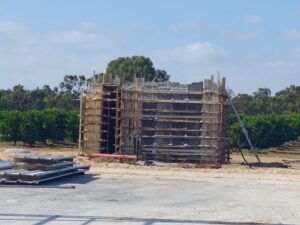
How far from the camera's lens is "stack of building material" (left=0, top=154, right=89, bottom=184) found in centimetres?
1970

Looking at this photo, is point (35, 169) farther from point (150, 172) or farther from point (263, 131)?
point (263, 131)

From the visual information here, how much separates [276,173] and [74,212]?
1407 centimetres

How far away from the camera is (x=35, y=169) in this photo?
20953 mm

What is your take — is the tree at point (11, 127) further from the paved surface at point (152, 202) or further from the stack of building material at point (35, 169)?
the paved surface at point (152, 202)

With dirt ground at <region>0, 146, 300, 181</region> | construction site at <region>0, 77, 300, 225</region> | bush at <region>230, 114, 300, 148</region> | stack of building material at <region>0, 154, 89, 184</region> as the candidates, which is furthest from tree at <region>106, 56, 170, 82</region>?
stack of building material at <region>0, 154, 89, 184</region>

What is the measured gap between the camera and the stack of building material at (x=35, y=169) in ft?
64.6

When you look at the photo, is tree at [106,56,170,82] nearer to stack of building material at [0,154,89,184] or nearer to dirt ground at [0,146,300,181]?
dirt ground at [0,146,300,181]

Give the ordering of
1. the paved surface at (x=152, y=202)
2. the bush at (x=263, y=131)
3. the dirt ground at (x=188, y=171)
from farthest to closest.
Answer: the bush at (x=263, y=131) → the dirt ground at (x=188, y=171) → the paved surface at (x=152, y=202)

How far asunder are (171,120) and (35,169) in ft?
33.4

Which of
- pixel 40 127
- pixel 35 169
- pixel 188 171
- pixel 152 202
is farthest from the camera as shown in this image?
pixel 40 127

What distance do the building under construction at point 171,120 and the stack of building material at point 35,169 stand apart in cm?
754

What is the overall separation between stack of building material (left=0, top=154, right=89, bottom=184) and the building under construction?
24.7ft

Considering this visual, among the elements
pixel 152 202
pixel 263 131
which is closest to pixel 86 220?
pixel 152 202

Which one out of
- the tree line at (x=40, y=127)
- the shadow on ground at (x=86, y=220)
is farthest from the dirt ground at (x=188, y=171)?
the tree line at (x=40, y=127)
